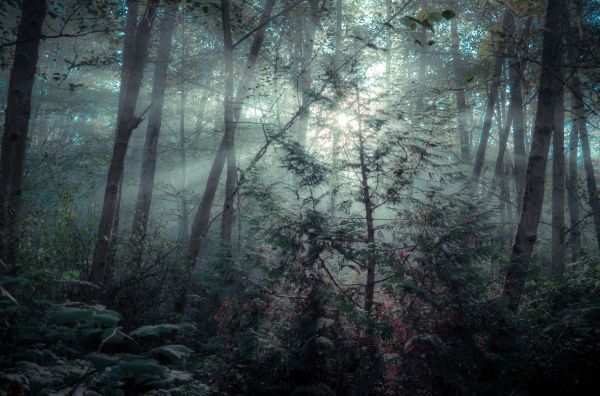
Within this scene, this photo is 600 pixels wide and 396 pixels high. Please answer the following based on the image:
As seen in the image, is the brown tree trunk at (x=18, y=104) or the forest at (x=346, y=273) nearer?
the forest at (x=346, y=273)

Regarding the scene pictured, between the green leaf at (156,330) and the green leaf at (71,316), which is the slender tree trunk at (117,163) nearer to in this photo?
the green leaf at (156,330)

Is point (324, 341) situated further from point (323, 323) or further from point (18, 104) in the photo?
point (18, 104)

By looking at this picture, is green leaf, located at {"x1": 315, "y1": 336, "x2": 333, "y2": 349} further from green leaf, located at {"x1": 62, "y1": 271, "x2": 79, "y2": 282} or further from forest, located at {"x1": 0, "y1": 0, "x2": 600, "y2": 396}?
green leaf, located at {"x1": 62, "y1": 271, "x2": 79, "y2": 282}

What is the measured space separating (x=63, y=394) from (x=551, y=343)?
16.0 ft

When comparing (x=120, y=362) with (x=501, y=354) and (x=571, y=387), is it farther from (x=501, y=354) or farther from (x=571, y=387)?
(x=571, y=387)

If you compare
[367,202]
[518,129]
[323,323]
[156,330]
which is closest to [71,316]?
[156,330]

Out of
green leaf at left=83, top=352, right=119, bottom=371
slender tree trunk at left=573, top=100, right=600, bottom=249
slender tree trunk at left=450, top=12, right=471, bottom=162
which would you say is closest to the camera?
green leaf at left=83, top=352, right=119, bottom=371

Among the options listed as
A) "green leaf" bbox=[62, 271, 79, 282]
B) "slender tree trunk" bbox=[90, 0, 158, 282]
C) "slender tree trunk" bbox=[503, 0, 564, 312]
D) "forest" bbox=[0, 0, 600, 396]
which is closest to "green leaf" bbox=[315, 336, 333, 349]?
"forest" bbox=[0, 0, 600, 396]

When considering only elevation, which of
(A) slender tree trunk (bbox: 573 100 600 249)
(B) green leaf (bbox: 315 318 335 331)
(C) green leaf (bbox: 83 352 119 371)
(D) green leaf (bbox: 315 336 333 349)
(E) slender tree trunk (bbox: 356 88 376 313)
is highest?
(A) slender tree trunk (bbox: 573 100 600 249)

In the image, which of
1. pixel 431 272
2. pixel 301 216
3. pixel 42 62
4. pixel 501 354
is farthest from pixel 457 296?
pixel 42 62

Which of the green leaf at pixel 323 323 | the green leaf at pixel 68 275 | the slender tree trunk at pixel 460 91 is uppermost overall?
the slender tree trunk at pixel 460 91

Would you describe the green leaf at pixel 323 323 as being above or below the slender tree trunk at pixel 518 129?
below

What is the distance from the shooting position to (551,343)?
14.4 feet

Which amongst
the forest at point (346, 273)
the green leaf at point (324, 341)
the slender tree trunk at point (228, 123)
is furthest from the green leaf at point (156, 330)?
the slender tree trunk at point (228, 123)
